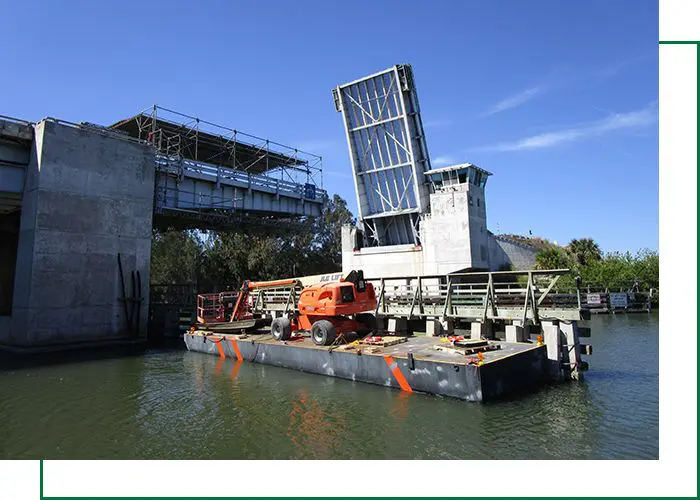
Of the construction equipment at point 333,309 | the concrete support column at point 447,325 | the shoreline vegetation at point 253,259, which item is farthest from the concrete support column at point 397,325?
the shoreline vegetation at point 253,259

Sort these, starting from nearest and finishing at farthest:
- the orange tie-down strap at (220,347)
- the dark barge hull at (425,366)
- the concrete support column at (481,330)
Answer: the dark barge hull at (425,366), the concrete support column at (481,330), the orange tie-down strap at (220,347)

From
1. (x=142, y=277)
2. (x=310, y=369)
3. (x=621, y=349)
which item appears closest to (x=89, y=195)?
(x=142, y=277)

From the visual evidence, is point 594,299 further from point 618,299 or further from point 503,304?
point 503,304

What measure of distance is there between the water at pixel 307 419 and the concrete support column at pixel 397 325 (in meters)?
3.75

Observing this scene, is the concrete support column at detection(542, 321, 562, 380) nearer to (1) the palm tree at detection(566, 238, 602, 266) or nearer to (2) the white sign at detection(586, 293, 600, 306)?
(2) the white sign at detection(586, 293, 600, 306)

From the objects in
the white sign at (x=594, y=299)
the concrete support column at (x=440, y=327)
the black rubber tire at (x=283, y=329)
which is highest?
the white sign at (x=594, y=299)

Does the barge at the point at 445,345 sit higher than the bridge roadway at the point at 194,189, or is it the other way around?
the bridge roadway at the point at 194,189

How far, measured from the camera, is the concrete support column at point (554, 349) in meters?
13.0

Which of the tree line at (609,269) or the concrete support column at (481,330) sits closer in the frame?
the concrete support column at (481,330)

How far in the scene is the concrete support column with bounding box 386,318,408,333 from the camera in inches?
A: 661

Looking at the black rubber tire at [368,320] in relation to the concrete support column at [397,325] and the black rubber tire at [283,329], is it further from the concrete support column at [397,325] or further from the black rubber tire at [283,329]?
the black rubber tire at [283,329]

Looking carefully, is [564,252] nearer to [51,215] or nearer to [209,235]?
[209,235]

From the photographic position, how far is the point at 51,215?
2164 centimetres

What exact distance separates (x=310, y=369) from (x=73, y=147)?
17.1 metres
